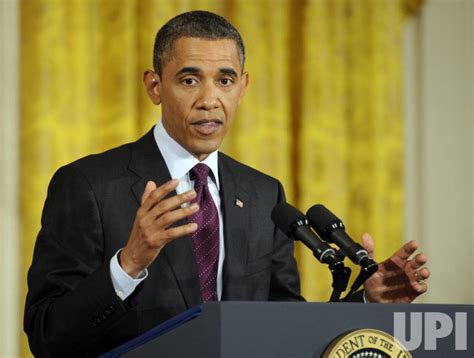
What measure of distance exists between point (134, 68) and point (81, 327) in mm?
2065

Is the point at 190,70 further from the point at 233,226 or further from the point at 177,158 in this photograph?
the point at 233,226

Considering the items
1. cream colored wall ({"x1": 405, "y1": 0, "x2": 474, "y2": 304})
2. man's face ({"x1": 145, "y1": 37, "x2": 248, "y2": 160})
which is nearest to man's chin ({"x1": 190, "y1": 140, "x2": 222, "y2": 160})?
man's face ({"x1": 145, "y1": 37, "x2": 248, "y2": 160})

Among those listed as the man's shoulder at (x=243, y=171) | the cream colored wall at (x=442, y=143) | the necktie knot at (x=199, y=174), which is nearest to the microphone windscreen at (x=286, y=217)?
the necktie knot at (x=199, y=174)

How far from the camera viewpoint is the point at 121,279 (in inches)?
75.8

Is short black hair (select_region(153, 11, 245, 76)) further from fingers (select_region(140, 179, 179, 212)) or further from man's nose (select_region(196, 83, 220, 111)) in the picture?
fingers (select_region(140, 179, 179, 212))

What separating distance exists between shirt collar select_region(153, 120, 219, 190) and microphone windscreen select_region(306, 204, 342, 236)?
51cm

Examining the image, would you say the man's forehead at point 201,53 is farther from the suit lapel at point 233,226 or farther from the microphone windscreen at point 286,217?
the microphone windscreen at point 286,217

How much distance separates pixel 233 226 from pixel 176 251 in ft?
0.65

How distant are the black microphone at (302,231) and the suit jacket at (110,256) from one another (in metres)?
0.33

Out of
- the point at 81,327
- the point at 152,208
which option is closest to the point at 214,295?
Answer: the point at 81,327

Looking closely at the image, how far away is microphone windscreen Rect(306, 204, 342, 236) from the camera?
1.92 metres

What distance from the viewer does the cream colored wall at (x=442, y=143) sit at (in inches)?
169

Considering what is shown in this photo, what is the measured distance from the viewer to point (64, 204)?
2238mm

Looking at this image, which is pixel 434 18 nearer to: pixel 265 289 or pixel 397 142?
pixel 397 142
